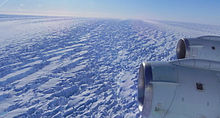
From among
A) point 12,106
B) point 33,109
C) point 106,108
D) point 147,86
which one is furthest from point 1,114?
point 147,86

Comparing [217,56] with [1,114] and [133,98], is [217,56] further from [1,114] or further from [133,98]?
[1,114]

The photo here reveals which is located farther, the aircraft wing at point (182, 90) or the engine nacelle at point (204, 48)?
the engine nacelle at point (204, 48)

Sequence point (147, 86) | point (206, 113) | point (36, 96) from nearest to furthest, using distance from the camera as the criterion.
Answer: point (206, 113) → point (147, 86) → point (36, 96)

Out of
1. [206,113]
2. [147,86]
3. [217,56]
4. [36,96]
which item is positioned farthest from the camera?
[36,96]

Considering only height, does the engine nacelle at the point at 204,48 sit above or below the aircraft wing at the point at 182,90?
above

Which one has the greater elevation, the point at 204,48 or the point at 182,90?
the point at 204,48

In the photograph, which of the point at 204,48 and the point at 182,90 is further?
the point at 204,48

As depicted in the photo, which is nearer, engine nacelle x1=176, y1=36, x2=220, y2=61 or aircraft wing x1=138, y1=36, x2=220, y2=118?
aircraft wing x1=138, y1=36, x2=220, y2=118

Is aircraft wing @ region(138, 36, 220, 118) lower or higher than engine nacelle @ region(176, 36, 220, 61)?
lower
